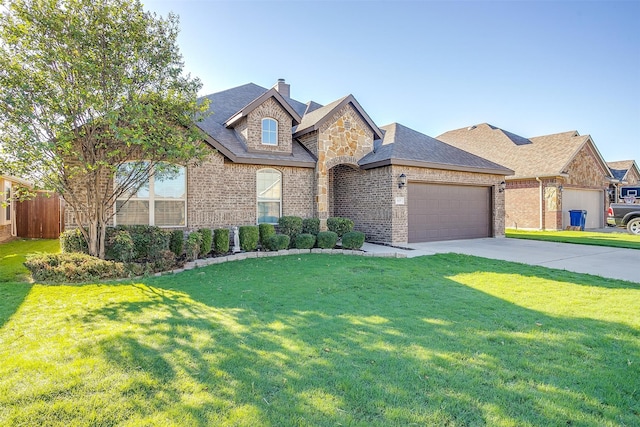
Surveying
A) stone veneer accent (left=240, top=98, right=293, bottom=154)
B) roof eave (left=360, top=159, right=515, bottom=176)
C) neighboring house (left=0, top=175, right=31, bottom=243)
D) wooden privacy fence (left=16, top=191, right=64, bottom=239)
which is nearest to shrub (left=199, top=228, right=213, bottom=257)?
stone veneer accent (left=240, top=98, right=293, bottom=154)

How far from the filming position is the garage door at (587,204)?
789 inches

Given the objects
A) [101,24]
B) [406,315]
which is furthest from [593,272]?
[101,24]

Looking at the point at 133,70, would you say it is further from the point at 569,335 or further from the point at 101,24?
the point at 569,335

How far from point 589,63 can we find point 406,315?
48.2ft

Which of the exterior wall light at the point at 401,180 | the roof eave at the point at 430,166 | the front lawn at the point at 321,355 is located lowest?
the front lawn at the point at 321,355

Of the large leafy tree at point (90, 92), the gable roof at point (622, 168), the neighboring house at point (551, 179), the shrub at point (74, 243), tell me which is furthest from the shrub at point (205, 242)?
the gable roof at point (622, 168)

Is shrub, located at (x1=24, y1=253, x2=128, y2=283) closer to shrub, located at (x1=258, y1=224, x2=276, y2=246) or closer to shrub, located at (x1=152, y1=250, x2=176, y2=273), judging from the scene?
shrub, located at (x1=152, y1=250, x2=176, y2=273)

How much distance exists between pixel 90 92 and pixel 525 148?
23.7m

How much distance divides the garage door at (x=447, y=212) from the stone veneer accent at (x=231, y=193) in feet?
13.6

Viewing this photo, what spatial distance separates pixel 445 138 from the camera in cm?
2753

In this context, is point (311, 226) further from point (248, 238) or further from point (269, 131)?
point (269, 131)

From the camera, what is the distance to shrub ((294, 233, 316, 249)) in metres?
10.8

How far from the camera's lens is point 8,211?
15.8 m

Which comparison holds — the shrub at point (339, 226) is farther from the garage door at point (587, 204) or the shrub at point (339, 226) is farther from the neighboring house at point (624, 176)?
the neighboring house at point (624, 176)
